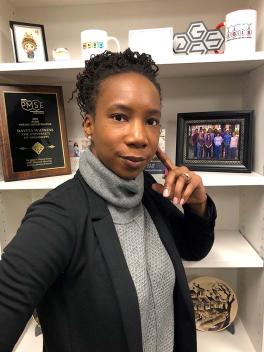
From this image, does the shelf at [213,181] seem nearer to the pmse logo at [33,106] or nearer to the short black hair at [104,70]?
the pmse logo at [33,106]

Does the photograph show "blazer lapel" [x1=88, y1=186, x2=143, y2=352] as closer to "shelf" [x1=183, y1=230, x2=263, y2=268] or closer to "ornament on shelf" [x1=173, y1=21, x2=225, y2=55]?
"shelf" [x1=183, y1=230, x2=263, y2=268]

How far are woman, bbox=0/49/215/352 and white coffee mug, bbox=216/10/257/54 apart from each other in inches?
13.9

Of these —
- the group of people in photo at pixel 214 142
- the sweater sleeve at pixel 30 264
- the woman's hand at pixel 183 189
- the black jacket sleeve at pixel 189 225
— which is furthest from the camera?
the group of people in photo at pixel 214 142

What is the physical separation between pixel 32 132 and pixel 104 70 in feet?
1.69

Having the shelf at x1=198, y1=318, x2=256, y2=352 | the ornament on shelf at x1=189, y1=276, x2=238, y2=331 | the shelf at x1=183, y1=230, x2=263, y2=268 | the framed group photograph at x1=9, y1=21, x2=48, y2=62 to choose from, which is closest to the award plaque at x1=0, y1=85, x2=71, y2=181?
the framed group photograph at x1=9, y1=21, x2=48, y2=62

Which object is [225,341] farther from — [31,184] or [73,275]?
[31,184]

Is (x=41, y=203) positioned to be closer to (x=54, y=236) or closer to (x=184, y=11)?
(x=54, y=236)

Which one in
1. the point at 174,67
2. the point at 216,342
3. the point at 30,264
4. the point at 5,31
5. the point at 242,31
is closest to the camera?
the point at 30,264

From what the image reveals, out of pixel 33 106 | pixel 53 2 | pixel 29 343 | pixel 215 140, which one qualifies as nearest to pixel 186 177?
pixel 215 140

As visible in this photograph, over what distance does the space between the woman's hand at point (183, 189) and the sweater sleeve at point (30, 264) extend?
0.28m

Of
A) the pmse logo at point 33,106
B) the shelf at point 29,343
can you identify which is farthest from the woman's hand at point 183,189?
the shelf at point 29,343

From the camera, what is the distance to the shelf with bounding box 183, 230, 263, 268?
3.54 ft

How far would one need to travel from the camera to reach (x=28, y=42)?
1.04 m

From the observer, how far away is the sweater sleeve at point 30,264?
0.55 m
